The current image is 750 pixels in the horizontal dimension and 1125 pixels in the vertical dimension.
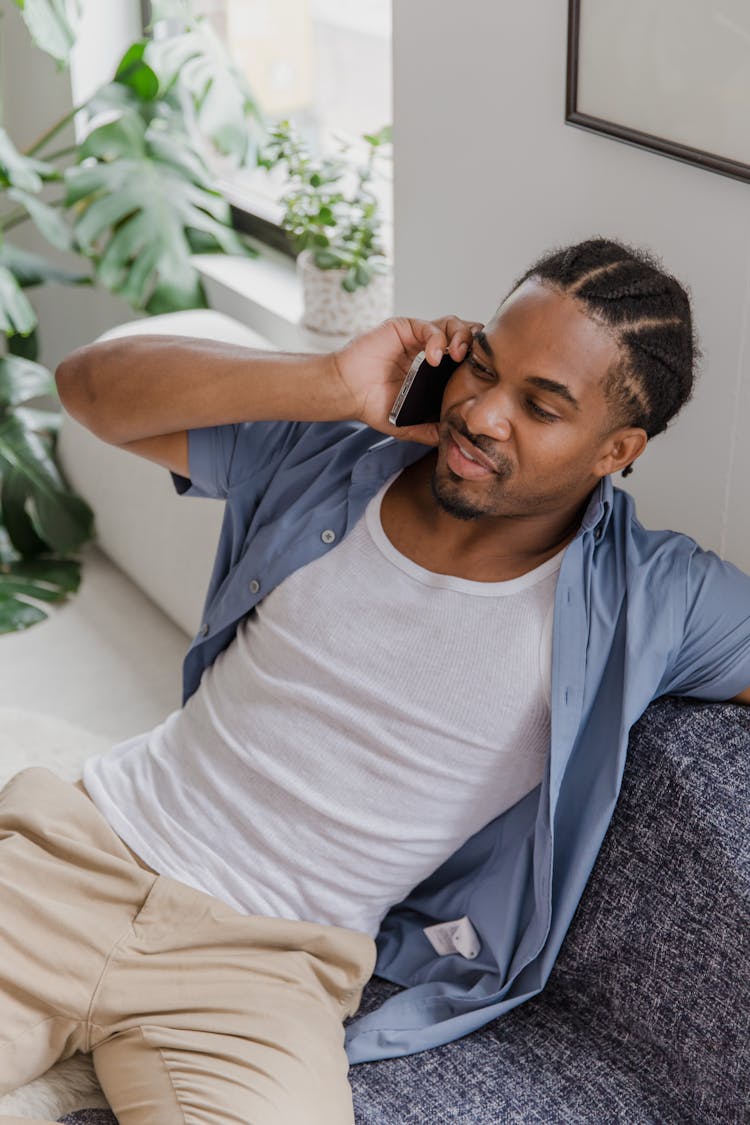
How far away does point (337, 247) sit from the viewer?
262cm

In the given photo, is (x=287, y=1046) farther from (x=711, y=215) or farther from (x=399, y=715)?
(x=711, y=215)

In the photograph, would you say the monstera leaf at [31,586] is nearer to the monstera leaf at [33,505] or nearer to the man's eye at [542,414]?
the monstera leaf at [33,505]

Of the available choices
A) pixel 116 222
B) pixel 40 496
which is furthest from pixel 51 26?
pixel 40 496

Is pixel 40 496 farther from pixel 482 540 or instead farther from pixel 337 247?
pixel 482 540

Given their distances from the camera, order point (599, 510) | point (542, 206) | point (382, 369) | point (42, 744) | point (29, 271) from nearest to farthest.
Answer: point (599, 510) → point (382, 369) → point (542, 206) → point (42, 744) → point (29, 271)

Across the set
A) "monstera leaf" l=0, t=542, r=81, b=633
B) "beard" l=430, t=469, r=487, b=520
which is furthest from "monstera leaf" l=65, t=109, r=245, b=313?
"beard" l=430, t=469, r=487, b=520

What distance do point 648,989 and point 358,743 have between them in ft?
1.42

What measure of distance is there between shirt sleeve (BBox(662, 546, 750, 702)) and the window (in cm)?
140

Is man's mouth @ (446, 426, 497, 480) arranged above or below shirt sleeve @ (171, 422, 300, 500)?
above

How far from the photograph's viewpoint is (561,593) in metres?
1.54

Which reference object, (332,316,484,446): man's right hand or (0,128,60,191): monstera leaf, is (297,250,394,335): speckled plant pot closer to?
(0,128,60,191): monstera leaf

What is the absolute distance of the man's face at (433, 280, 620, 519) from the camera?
1439mm

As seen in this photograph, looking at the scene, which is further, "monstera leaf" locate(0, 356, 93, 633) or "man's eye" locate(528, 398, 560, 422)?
"monstera leaf" locate(0, 356, 93, 633)

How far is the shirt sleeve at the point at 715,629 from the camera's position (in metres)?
1.52
